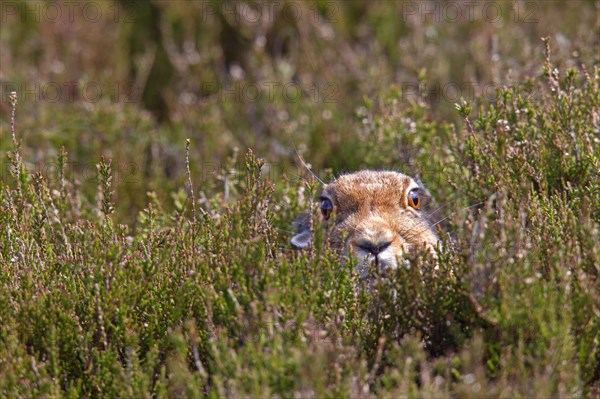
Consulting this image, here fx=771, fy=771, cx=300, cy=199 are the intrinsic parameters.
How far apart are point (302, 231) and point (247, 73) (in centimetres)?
431

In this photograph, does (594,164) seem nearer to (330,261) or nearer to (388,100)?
(330,261)

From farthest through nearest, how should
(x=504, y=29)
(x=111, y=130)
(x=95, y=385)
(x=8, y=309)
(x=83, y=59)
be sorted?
(x=83, y=59)
(x=504, y=29)
(x=111, y=130)
(x=8, y=309)
(x=95, y=385)

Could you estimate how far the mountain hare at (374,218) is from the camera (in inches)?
159

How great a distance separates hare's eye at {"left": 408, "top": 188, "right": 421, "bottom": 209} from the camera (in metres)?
4.82

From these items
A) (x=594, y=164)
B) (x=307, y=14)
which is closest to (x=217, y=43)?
(x=307, y=14)

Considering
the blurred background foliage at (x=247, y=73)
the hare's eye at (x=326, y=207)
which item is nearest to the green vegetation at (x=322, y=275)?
the blurred background foliage at (x=247, y=73)

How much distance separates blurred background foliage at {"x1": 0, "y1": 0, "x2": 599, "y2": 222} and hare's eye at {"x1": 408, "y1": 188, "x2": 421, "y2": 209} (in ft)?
2.02

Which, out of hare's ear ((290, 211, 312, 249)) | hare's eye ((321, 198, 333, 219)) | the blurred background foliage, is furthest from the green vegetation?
hare's eye ((321, 198, 333, 219))

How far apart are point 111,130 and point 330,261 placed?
13.8 feet

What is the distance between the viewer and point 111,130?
24.1ft

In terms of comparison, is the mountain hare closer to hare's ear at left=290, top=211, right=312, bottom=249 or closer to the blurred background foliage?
hare's ear at left=290, top=211, right=312, bottom=249

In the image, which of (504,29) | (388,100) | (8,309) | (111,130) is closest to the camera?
(8,309)

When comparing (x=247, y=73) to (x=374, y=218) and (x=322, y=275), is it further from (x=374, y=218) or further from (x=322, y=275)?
(x=322, y=275)

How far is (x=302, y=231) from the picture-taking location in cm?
493
